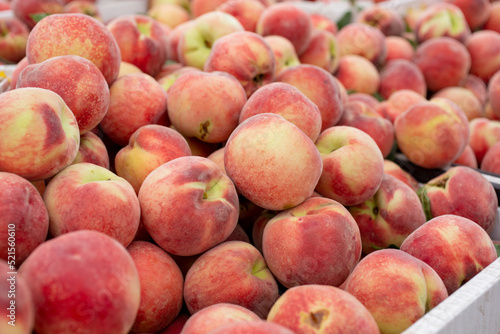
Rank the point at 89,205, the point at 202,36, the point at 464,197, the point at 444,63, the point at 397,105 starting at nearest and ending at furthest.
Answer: the point at 89,205 < the point at 464,197 < the point at 202,36 < the point at 397,105 < the point at 444,63

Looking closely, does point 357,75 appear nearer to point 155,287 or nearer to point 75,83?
point 75,83

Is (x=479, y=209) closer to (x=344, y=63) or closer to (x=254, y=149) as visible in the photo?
(x=254, y=149)

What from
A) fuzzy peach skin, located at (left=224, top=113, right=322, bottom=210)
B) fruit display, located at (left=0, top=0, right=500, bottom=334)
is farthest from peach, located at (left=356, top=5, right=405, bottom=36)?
fuzzy peach skin, located at (left=224, top=113, right=322, bottom=210)

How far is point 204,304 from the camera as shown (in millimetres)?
963

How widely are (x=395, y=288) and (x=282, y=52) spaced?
1043 mm

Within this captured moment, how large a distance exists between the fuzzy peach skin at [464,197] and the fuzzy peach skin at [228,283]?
0.63 m

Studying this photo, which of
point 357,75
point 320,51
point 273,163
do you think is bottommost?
point 357,75

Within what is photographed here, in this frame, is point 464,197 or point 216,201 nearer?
point 216,201

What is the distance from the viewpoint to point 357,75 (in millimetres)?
2066

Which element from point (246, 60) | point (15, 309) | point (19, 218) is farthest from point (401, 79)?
point (15, 309)

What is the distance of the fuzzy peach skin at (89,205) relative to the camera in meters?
0.88

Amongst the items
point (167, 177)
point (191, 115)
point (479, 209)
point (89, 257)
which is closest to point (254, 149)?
point (167, 177)

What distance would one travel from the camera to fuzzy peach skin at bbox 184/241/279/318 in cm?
97

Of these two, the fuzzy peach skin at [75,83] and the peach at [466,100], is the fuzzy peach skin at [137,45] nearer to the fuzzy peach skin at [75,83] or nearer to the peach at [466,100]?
the fuzzy peach skin at [75,83]
